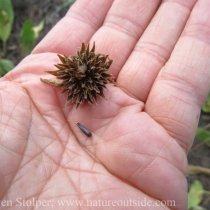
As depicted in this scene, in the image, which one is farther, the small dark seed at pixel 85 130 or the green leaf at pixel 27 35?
the green leaf at pixel 27 35

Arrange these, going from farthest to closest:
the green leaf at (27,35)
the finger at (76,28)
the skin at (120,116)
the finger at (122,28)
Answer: the green leaf at (27,35), the finger at (76,28), the finger at (122,28), the skin at (120,116)

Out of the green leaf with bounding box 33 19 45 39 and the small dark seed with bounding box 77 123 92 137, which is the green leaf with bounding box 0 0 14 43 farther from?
the small dark seed with bounding box 77 123 92 137

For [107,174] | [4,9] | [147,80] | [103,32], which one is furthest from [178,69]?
[4,9]

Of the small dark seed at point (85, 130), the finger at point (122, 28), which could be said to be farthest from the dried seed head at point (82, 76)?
the finger at point (122, 28)

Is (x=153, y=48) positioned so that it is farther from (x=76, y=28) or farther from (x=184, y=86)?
(x=76, y=28)

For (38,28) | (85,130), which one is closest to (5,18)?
(38,28)

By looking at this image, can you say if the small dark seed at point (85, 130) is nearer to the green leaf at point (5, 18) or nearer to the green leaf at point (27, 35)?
the green leaf at point (27, 35)
